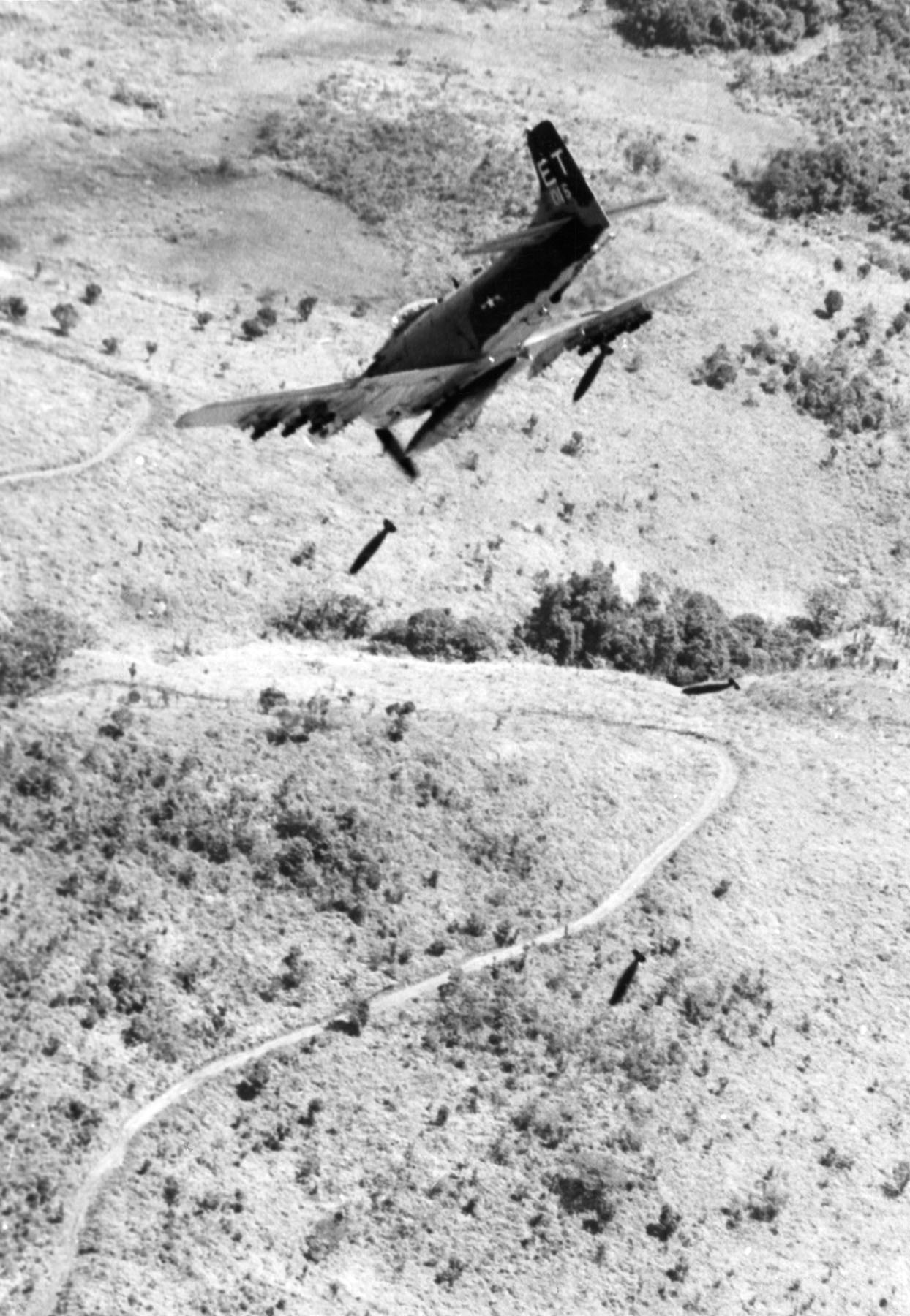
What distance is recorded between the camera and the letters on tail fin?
52325 mm

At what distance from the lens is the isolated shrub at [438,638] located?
75.8 m

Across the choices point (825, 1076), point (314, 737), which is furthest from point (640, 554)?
point (825, 1076)

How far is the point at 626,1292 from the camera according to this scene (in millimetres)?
57375

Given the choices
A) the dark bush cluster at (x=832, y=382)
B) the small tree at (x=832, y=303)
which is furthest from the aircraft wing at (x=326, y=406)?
the small tree at (x=832, y=303)

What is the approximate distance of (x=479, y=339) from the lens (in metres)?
54.7

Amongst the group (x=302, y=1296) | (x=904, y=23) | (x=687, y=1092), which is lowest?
(x=302, y=1296)

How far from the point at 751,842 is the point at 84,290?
3858cm

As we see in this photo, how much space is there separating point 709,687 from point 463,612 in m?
10.0

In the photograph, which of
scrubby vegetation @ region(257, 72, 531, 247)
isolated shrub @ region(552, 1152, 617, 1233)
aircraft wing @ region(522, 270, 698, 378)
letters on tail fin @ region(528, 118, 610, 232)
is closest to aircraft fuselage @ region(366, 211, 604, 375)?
letters on tail fin @ region(528, 118, 610, 232)

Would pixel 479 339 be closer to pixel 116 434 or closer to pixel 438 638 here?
pixel 438 638

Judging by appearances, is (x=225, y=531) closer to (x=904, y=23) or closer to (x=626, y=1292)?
(x=626, y=1292)

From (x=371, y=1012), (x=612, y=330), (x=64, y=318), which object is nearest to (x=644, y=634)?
(x=371, y=1012)

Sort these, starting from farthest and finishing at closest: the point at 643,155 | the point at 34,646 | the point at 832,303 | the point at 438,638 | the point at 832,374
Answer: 1. the point at 643,155
2. the point at 832,303
3. the point at 832,374
4. the point at 438,638
5. the point at 34,646

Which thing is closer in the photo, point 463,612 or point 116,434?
point 463,612
